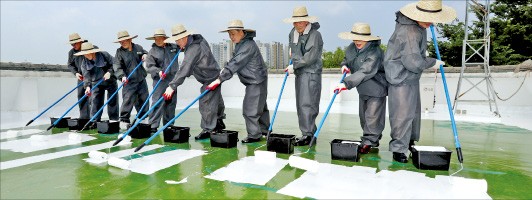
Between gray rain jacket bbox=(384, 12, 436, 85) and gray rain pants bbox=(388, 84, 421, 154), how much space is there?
0.08m

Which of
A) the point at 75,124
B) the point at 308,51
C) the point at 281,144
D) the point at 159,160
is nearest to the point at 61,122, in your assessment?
the point at 75,124

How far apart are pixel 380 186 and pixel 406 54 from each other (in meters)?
1.28

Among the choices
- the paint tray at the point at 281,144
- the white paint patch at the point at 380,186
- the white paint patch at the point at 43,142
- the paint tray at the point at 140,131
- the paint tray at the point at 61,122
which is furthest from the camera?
the paint tray at the point at 61,122

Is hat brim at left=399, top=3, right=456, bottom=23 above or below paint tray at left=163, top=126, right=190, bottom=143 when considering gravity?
above

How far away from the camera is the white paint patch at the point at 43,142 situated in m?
3.91

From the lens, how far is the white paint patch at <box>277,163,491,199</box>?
8.21 ft

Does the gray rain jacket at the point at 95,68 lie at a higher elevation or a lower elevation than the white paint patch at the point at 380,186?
higher

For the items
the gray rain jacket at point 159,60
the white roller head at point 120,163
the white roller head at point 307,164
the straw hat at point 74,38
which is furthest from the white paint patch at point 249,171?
Answer: the straw hat at point 74,38

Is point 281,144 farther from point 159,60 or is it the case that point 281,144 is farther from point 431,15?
point 159,60

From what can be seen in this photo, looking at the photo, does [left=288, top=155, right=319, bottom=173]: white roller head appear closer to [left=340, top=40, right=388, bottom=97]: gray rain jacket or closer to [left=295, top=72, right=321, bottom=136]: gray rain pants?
[left=340, top=40, right=388, bottom=97]: gray rain jacket

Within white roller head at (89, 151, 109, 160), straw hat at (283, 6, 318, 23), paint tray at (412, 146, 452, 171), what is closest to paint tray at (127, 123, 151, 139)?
white roller head at (89, 151, 109, 160)

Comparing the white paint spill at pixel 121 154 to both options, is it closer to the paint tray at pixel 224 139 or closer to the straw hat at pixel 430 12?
the paint tray at pixel 224 139

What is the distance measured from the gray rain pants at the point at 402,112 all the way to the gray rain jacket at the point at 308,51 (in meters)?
0.98

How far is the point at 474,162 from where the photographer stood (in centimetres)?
356
